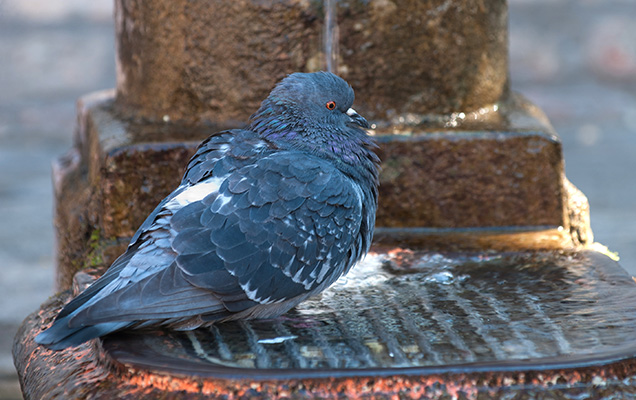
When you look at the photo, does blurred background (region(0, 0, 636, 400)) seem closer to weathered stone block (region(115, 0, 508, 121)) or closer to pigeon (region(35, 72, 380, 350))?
weathered stone block (region(115, 0, 508, 121))

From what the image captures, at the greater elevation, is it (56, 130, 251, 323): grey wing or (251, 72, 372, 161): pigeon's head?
(251, 72, 372, 161): pigeon's head

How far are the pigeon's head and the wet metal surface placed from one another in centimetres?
52

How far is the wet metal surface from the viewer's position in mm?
2232

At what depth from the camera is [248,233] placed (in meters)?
2.49

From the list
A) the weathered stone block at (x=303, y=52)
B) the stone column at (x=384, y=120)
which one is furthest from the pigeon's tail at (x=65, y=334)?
the weathered stone block at (x=303, y=52)

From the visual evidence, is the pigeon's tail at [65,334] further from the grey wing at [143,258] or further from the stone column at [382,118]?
the stone column at [382,118]

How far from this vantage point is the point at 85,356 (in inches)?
99.4

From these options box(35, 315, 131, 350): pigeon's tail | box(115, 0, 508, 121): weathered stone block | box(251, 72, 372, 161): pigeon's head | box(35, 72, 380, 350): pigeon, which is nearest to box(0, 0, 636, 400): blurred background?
box(115, 0, 508, 121): weathered stone block

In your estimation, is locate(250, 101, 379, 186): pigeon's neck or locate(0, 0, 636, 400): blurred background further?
locate(0, 0, 636, 400): blurred background

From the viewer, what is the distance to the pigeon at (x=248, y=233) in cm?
235

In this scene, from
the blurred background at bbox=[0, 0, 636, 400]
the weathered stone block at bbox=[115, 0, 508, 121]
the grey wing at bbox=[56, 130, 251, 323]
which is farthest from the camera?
the blurred background at bbox=[0, 0, 636, 400]

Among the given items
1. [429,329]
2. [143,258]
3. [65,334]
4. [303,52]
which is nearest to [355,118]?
[303,52]

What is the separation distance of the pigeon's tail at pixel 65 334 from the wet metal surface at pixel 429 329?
0.09 metres

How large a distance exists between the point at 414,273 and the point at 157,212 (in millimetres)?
1039
